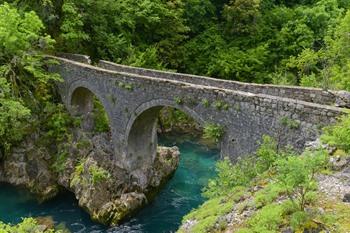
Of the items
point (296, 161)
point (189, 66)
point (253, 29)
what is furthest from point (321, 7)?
point (296, 161)

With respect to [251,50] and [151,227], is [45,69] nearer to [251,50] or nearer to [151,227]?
[151,227]

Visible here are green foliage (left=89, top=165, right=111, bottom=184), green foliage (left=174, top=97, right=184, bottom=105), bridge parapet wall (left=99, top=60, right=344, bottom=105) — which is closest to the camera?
bridge parapet wall (left=99, top=60, right=344, bottom=105)

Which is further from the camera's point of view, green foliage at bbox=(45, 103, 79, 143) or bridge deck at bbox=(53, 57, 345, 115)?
green foliage at bbox=(45, 103, 79, 143)

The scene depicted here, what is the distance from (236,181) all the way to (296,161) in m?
3.97

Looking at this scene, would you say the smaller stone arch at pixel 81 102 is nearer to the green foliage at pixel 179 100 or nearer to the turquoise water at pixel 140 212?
the turquoise water at pixel 140 212

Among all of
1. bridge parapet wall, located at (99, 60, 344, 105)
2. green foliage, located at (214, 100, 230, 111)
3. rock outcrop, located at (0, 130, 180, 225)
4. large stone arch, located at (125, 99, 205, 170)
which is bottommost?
rock outcrop, located at (0, 130, 180, 225)

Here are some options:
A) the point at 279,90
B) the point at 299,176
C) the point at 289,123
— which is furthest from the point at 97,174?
the point at 299,176

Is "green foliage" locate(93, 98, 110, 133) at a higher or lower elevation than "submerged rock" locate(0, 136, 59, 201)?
higher

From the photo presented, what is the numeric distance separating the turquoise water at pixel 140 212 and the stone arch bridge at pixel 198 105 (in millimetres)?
2336

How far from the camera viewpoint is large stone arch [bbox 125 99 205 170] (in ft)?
61.2

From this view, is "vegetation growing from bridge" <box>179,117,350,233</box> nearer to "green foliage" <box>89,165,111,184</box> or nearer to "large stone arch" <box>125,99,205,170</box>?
"large stone arch" <box>125,99,205,170</box>

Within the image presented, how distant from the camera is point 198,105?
561 inches

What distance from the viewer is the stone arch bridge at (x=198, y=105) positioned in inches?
432

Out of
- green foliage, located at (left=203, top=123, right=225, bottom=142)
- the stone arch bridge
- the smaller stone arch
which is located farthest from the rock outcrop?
green foliage, located at (left=203, top=123, right=225, bottom=142)
